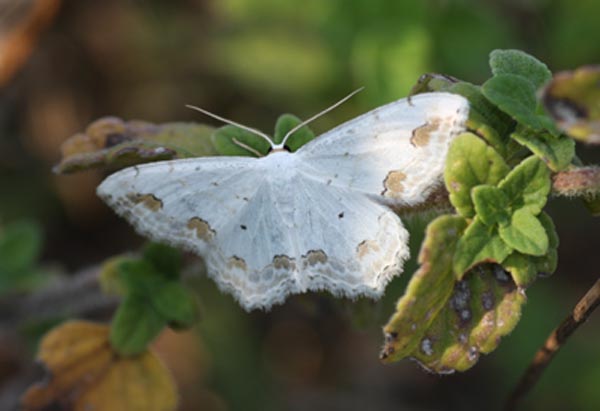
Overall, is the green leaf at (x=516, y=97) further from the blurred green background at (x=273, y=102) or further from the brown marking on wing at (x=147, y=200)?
the blurred green background at (x=273, y=102)

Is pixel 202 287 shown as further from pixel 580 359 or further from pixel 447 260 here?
pixel 447 260

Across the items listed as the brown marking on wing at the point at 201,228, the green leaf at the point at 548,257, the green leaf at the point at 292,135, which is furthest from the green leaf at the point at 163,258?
the green leaf at the point at 548,257

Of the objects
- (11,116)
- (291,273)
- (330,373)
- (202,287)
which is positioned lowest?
(330,373)

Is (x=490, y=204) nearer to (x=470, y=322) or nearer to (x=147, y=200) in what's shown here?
(x=470, y=322)

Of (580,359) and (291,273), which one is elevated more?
(291,273)

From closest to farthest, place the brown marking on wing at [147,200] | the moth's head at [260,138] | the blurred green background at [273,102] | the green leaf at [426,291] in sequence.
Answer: the green leaf at [426,291]
the brown marking on wing at [147,200]
the moth's head at [260,138]
the blurred green background at [273,102]

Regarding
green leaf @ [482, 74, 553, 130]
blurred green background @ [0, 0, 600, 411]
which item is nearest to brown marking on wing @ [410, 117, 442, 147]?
green leaf @ [482, 74, 553, 130]

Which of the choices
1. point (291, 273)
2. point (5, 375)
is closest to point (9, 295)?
point (5, 375)
